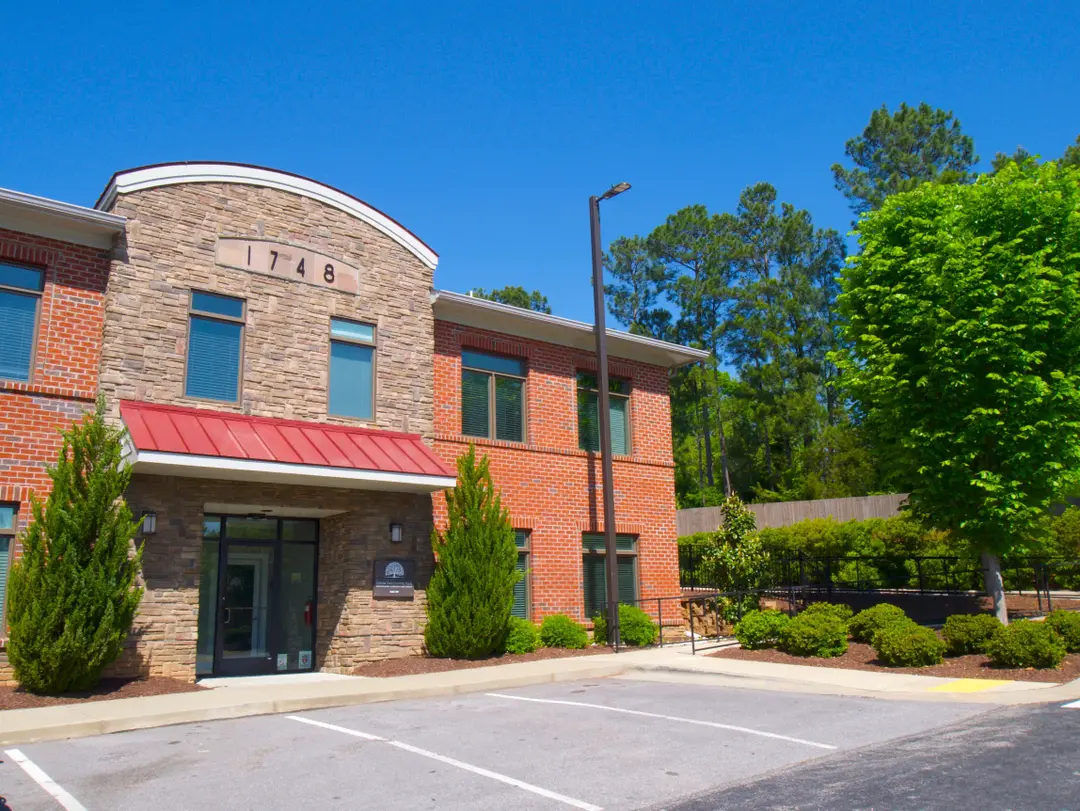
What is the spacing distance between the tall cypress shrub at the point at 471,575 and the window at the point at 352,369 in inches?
82.0

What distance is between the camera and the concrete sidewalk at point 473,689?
998cm

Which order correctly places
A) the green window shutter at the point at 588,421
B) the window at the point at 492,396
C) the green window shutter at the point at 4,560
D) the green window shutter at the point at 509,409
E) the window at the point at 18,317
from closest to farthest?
the green window shutter at the point at 4,560
the window at the point at 18,317
the window at the point at 492,396
the green window shutter at the point at 509,409
the green window shutter at the point at 588,421

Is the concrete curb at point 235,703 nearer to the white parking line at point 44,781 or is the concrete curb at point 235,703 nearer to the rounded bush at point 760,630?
the white parking line at point 44,781

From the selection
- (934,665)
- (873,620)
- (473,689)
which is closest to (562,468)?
(473,689)

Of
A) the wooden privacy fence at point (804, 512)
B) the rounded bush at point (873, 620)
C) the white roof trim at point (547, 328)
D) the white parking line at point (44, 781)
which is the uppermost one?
the white roof trim at point (547, 328)

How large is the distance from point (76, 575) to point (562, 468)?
9460 mm

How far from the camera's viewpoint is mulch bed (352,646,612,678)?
563 inches

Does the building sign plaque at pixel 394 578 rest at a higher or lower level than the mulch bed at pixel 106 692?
higher

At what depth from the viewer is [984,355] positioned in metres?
15.6

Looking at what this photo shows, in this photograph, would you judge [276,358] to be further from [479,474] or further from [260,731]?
[260,731]

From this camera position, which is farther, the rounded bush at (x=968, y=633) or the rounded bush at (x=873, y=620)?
the rounded bush at (x=873, y=620)

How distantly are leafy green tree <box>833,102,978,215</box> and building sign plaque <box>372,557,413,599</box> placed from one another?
35885 millimetres

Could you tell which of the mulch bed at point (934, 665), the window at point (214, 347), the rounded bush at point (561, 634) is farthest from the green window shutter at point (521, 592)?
the window at point (214, 347)

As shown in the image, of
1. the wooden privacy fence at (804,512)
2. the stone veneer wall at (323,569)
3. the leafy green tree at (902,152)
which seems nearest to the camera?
the stone veneer wall at (323,569)
